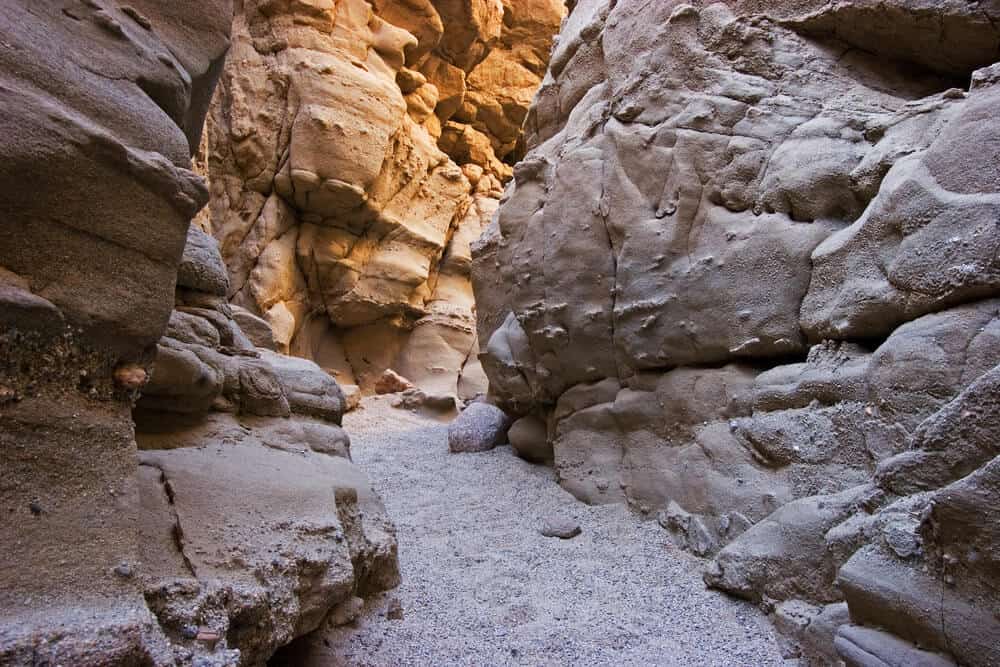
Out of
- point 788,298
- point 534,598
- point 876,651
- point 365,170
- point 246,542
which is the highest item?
point 365,170

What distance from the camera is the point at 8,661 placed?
3.94 feet

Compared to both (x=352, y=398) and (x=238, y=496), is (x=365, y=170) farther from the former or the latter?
(x=238, y=496)

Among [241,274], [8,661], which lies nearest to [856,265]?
[8,661]

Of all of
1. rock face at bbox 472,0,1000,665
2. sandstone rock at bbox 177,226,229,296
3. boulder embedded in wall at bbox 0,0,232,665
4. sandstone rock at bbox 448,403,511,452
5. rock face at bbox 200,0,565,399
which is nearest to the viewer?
boulder embedded in wall at bbox 0,0,232,665

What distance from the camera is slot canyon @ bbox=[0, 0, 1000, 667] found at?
5.18ft

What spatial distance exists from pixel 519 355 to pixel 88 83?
473cm

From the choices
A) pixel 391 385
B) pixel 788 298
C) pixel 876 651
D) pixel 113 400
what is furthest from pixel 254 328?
pixel 391 385

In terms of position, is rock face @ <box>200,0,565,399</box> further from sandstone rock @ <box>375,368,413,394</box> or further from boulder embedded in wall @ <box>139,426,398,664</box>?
boulder embedded in wall @ <box>139,426,398,664</box>

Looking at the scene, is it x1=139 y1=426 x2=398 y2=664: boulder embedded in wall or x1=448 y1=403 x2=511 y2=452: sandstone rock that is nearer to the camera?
x1=139 y1=426 x2=398 y2=664: boulder embedded in wall

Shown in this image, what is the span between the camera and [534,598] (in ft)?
10.8

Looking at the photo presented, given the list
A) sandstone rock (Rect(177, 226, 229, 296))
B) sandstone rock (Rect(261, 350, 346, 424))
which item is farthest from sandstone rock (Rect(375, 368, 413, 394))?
sandstone rock (Rect(177, 226, 229, 296))

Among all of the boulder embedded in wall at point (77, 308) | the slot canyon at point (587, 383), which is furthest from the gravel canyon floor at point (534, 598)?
the boulder embedded in wall at point (77, 308)

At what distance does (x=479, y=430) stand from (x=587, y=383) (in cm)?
202

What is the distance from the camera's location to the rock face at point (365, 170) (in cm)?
1012
